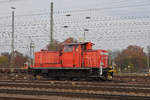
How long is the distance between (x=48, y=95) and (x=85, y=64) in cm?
761

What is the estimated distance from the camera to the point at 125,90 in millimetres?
9742

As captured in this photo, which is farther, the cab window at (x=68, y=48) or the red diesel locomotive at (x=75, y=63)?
the cab window at (x=68, y=48)

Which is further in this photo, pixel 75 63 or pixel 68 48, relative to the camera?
pixel 68 48

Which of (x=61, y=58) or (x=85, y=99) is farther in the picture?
(x=61, y=58)

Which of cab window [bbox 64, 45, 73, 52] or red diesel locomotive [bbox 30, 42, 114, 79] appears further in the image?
cab window [bbox 64, 45, 73, 52]

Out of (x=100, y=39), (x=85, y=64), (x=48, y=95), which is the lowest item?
(x=48, y=95)

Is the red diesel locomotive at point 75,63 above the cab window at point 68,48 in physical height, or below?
below

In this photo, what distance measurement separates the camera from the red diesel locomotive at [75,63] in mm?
15795

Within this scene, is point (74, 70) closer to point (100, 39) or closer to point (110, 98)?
point (100, 39)

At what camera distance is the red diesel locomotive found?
1579cm

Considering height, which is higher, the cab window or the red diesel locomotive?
the cab window

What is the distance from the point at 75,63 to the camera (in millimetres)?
16312

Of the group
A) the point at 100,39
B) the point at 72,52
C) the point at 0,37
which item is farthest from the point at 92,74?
the point at 0,37

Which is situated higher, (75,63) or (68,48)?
(68,48)
